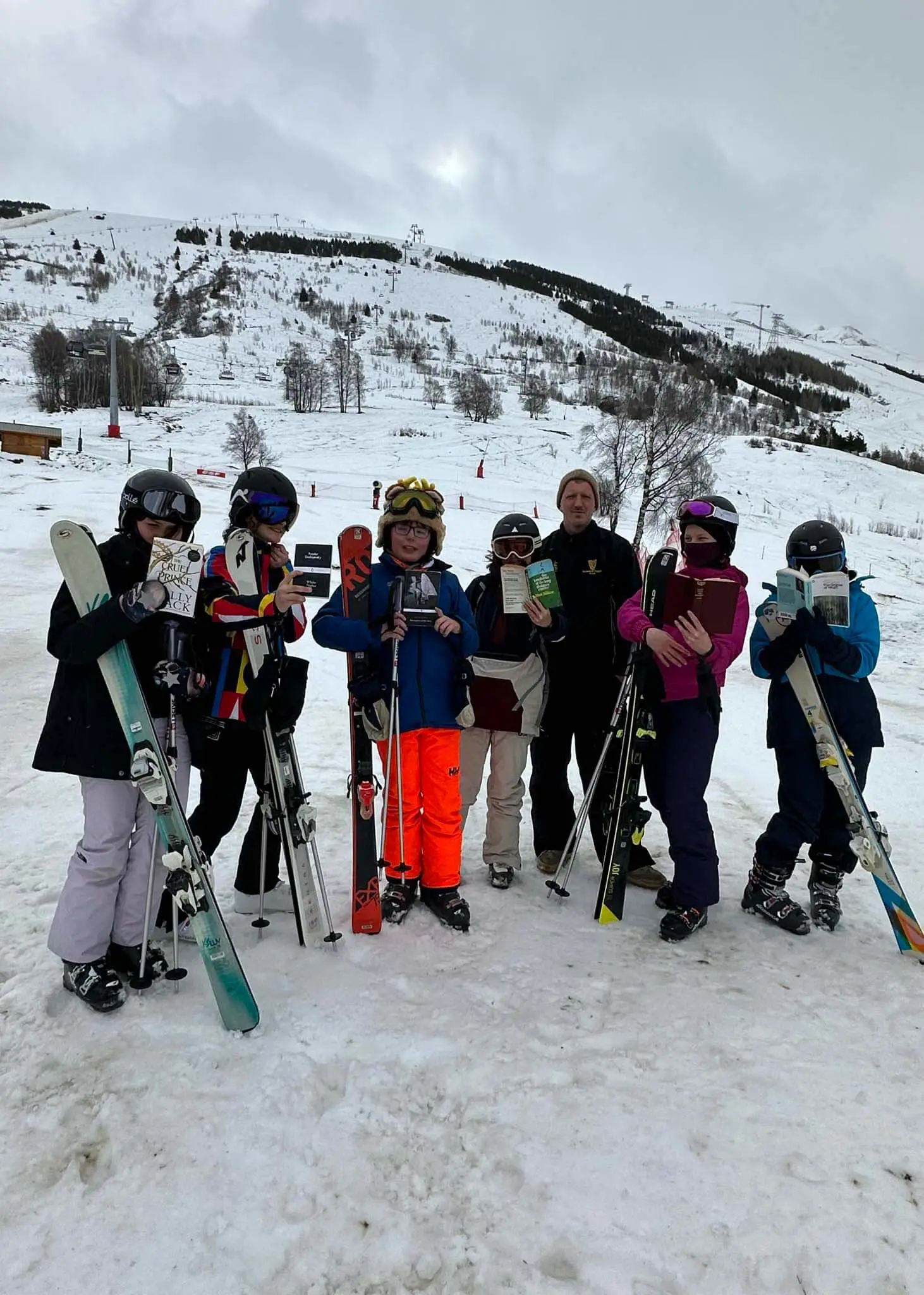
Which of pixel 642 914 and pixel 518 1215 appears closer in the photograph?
pixel 518 1215

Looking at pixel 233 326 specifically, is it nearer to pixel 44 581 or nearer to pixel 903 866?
pixel 44 581

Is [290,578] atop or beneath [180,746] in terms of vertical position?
atop

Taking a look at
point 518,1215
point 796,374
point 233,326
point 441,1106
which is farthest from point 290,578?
point 796,374

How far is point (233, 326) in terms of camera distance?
210 ft

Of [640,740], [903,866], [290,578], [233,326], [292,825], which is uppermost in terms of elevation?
[233,326]

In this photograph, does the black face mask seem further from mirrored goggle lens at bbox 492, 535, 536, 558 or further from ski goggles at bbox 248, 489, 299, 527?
ski goggles at bbox 248, 489, 299, 527

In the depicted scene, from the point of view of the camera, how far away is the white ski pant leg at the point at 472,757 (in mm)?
3791

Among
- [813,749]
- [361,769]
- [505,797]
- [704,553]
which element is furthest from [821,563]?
[361,769]

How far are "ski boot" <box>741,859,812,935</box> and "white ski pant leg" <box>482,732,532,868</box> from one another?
1.23 meters

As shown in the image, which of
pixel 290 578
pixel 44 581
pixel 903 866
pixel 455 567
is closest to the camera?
pixel 290 578

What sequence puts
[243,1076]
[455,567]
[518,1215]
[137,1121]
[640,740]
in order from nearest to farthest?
1. [518,1215]
2. [137,1121]
3. [243,1076]
4. [640,740]
5. [455,567]

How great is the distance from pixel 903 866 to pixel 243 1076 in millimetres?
3950

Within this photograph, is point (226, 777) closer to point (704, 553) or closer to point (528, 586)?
point (528, 586)

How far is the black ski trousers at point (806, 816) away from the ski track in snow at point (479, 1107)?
0.35m
